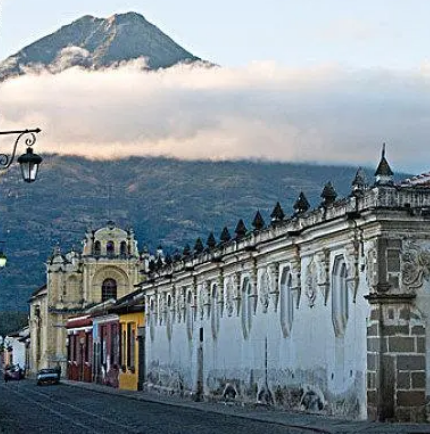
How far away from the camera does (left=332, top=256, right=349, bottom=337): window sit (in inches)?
1003

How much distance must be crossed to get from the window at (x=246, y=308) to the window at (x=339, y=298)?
7.57 meters

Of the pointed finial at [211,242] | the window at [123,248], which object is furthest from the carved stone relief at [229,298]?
the window at [123,248]

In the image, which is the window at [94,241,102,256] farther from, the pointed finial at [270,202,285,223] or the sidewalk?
the pointed finial at [270,202,285,223]

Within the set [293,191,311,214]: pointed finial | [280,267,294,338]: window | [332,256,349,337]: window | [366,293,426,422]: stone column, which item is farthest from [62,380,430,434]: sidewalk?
[293,191,311,214]: pointed finial

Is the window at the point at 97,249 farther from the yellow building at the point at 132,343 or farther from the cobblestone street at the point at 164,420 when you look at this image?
the cobblestone street at the point at 164,420

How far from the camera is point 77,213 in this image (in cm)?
17062

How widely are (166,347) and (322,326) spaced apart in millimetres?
19652

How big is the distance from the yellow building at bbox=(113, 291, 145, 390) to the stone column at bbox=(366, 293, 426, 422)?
29052 mm

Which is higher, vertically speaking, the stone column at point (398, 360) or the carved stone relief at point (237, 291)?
the carved stone relief at point (237, 291)

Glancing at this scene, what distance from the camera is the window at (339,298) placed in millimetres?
25484

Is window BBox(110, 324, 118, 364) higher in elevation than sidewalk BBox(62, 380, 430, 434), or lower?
higher

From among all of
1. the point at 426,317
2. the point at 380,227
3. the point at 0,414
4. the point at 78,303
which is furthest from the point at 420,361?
the point at 78,303

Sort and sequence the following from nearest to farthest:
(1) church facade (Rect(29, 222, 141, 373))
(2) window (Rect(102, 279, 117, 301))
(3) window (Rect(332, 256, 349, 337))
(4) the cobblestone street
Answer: (4) the cobblestone street
(3) window (Rect(332, 256, 349, 337))
(1) church facade (Rect(29, 222, 141, 373))
(2) window (Rect(102, 279, 117, 301))

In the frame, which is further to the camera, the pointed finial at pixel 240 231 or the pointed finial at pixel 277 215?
the pointed finial at pixel 240 231
